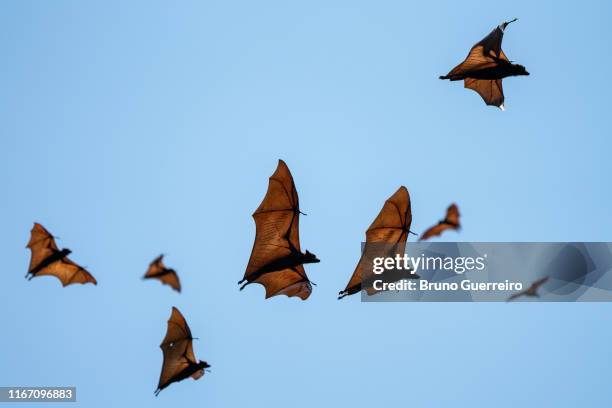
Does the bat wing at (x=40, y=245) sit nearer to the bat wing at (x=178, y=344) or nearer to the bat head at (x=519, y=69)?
the bat wing at (x=178, y=344)

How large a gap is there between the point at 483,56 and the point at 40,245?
15750 mm

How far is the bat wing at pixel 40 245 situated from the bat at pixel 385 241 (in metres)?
10.1

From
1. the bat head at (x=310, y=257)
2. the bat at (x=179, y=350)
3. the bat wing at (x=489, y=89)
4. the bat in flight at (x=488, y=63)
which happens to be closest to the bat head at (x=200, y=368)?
the bat at (x=179, y=350)

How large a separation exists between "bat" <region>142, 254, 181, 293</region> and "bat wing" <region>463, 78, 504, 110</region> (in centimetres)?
1310

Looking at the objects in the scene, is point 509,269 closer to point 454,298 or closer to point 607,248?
point 454,298

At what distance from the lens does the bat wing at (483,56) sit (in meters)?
27.2

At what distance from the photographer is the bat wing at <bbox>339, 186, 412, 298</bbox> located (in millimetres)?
29047

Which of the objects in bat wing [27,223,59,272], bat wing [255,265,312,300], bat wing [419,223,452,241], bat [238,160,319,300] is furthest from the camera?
bat wing [27,223,59,272]

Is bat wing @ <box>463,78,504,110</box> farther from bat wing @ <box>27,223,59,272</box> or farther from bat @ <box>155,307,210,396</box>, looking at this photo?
bat wing @ <box>27,223,59,272</box>

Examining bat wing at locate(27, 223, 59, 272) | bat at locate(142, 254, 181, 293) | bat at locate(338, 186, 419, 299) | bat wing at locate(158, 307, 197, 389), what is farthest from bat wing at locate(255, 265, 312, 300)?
bat wing at locate(27, 223, 59, 272)

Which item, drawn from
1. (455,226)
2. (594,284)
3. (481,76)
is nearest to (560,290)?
(594,284)

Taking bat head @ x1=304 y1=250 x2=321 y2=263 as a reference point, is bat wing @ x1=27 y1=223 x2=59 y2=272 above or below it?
above

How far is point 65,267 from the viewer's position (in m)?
32.1

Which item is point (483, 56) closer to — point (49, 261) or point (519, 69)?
point (519, 69)
